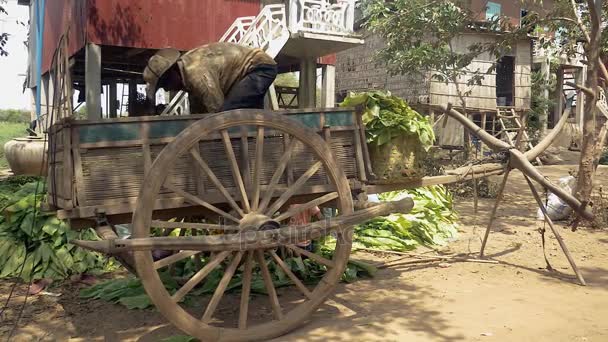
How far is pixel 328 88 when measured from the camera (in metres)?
13.1

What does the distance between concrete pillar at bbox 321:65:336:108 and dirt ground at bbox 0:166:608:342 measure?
7.67m

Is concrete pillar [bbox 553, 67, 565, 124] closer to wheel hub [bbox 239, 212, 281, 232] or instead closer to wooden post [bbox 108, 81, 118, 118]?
wooden post [bbox 108, 81, 118, 118]

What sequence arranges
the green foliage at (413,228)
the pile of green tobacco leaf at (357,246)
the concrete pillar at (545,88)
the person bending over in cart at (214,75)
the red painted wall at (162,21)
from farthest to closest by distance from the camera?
1. the concrete pillar at (545,88)
2. the red painted wall at (162,21)
3. the green foliage at (413,228)
4. the pile of green tobacco leaf at (357,246)
5. the person bending over in cart at (214,75)

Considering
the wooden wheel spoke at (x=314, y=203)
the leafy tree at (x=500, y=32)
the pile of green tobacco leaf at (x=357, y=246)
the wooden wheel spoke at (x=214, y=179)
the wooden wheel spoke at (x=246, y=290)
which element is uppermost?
the leafy tree at (x=500, y=32)

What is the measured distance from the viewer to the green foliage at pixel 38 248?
5094mm

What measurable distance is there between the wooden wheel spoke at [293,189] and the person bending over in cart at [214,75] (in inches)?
33.0

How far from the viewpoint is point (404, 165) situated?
417 cm

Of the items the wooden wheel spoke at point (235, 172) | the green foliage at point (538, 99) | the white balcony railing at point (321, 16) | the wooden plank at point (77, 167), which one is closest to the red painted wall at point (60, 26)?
the white balcony railing at point (321, 16)

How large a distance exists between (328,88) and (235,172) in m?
10.1

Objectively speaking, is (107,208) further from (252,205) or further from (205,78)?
(205,78)

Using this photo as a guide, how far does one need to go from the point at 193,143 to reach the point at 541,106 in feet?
61.0

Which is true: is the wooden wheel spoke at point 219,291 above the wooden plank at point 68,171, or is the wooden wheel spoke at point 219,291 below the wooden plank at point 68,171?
below

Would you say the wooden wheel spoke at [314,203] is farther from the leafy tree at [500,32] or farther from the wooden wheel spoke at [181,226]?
the leafy tree at [500,32]

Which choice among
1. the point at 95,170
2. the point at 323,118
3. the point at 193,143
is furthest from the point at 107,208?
the point at 323,118
